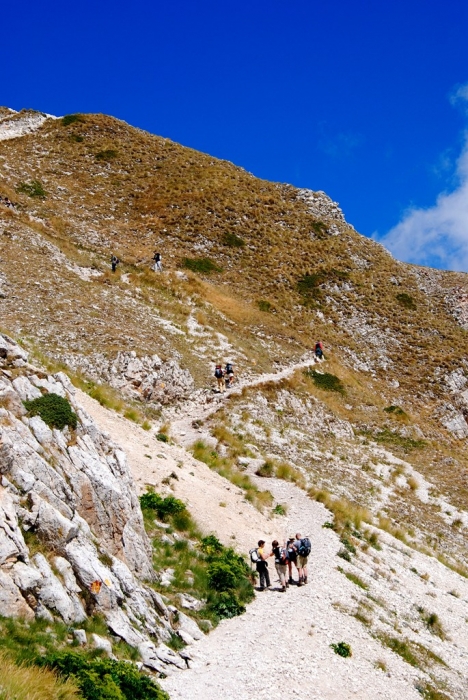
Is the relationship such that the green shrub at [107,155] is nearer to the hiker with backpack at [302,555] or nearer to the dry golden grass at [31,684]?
the hiker with backpack at [302,555]

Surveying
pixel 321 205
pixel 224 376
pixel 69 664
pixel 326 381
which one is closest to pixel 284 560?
pixel 69 664

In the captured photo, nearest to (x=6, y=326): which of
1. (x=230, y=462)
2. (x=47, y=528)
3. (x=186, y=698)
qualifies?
(x=230, y=462)

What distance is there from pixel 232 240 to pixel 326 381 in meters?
30.5

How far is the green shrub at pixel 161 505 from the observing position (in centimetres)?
1836

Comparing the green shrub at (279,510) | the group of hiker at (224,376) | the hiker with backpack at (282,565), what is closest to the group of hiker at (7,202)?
the group of hiker at (224,376)

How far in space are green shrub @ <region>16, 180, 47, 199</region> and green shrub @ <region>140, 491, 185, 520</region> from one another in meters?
59.4

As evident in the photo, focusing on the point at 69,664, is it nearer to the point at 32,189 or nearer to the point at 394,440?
the point at 394,440

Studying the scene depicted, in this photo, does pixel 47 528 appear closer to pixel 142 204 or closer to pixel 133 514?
pixel 133 514

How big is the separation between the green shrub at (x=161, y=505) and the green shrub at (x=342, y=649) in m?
6.58

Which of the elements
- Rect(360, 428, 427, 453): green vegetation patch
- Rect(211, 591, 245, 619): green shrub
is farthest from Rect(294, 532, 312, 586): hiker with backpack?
Rect(360, 428, 427, 453): green vegetation patch

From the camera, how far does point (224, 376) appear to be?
135ft

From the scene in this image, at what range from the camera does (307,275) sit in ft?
231

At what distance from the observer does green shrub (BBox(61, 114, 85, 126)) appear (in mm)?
96000

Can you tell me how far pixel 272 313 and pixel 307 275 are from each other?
11.1 metres
